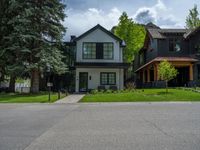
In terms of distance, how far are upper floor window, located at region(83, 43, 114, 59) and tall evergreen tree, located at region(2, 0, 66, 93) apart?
4.52 meters

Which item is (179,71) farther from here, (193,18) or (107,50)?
(193,18)

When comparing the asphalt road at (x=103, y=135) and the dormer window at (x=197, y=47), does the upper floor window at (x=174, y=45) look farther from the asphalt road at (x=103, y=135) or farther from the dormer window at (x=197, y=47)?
the asphalt road at (x=103, y=135)

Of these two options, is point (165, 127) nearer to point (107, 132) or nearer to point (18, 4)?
point (107, 132)

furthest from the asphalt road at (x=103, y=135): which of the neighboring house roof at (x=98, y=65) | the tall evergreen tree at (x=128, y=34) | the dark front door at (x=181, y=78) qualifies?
the tall evergreen tree at (x=128, y=34)

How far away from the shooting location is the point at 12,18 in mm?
32656

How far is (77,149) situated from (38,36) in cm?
2600

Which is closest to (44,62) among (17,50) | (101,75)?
(17,50)

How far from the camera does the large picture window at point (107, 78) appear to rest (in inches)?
1463

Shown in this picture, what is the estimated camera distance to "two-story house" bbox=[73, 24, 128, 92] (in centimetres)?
3706

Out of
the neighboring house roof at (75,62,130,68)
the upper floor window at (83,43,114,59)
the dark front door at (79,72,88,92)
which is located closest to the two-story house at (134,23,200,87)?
the neighboring house roof at (75,62,130,68)

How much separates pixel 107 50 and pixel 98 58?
145 centimetres

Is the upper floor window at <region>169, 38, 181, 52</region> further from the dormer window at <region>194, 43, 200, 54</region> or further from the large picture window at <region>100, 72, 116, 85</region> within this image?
the large picture window at <region>100, 72, 116, 85</region>

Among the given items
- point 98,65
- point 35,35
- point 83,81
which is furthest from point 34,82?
point 98,65

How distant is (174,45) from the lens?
39188 millimetres
